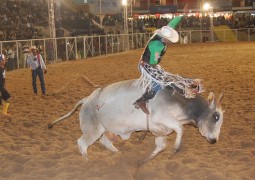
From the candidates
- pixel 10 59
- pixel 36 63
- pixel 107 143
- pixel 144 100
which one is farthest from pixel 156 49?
pixel 10 59

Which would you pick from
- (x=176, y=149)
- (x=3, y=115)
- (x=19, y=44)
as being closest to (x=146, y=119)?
(x=176, y=149)

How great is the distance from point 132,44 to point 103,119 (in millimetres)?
31082

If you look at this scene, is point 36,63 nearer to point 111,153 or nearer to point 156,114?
point 111,153

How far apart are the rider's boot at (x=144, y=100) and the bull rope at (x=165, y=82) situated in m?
0.10

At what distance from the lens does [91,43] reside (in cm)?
3006

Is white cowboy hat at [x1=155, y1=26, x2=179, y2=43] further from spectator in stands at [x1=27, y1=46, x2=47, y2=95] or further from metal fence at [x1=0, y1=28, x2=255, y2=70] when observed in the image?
metal fence at [x1=0, y1=28, x2=255, y2=70]

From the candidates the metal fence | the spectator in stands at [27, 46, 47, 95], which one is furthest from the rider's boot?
the metal fence

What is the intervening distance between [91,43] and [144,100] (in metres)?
24.7

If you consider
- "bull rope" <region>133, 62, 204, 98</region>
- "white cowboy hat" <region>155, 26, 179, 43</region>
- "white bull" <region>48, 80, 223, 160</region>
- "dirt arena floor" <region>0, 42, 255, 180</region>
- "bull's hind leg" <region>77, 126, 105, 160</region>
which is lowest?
"dirt arena floor" <region>0, 42, 255, 180</region>

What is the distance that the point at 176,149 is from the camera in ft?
18.5

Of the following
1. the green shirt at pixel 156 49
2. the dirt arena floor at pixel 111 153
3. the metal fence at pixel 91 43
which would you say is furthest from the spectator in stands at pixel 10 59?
the green shirt at pixel 156 49

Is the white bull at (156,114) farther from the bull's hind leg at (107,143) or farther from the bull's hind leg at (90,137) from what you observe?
the bull's hind leg at (107,143)

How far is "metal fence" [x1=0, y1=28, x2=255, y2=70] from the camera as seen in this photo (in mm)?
22770

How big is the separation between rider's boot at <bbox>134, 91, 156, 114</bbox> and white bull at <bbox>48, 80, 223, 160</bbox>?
0.22ft
